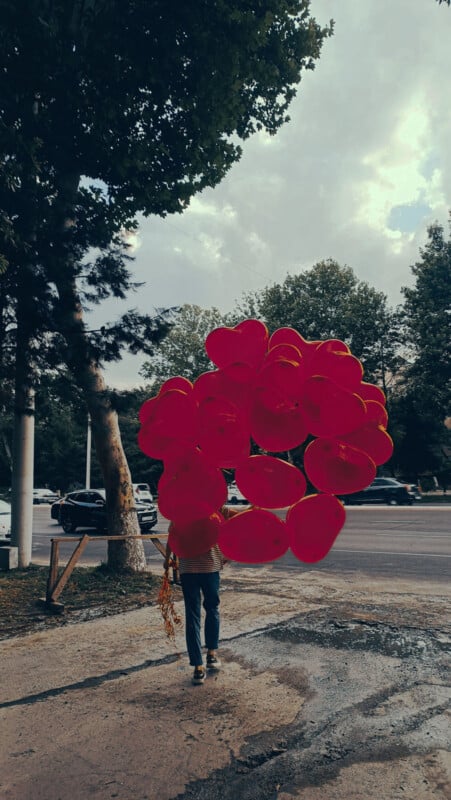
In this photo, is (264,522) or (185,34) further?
(185,34)

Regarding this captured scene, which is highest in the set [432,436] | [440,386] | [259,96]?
[259,96]

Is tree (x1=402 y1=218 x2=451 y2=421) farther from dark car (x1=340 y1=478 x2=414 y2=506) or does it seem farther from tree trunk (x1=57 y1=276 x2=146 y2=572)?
tree trunk (x1=57 y1=276 x2=146 y2=572)

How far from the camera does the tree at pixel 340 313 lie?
1542 inches

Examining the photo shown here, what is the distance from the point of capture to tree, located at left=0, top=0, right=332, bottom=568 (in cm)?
822

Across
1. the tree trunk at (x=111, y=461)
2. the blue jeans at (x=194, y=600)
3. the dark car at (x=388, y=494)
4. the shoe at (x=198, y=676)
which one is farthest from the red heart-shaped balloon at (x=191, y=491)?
the dark car at (x=388, y=494)

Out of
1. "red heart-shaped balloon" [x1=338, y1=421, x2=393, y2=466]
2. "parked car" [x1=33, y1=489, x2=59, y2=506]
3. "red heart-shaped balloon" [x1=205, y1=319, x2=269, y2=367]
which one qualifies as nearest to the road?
"red heart-shaped balloon" [x1=338, y1=421, x2=393, y2=466]

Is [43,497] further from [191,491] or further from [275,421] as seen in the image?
[275,421]

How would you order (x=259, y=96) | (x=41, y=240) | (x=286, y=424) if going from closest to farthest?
(x=286, y=424) < (x=41, y=240) < (x=259, y=96)

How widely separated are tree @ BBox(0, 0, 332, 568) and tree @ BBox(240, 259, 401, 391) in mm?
27850

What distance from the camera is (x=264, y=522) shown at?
2.79 metres

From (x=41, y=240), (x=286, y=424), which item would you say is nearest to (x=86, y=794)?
(x=286, y=424)

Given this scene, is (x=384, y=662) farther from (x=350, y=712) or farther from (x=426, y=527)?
(x=426, y=527)

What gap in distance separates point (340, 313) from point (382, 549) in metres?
27.6

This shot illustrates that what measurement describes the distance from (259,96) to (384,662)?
11149mm
